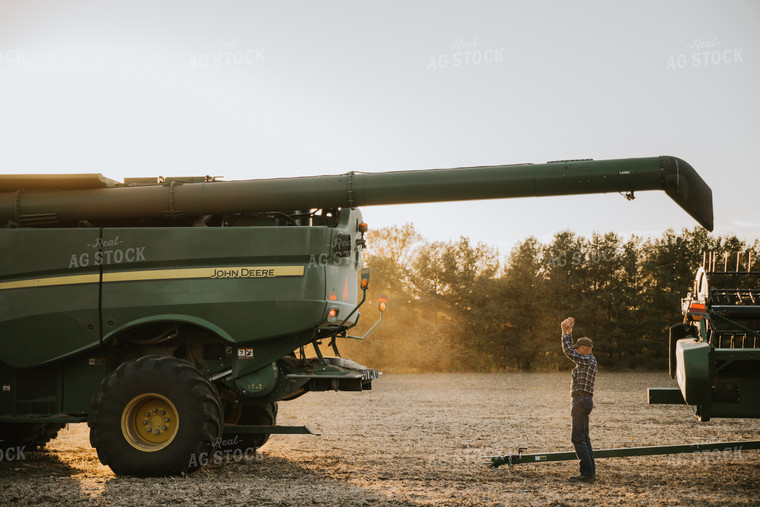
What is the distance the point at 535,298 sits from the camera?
47.4 meters

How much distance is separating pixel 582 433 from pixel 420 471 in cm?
212

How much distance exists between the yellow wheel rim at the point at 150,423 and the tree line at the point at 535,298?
3442cm

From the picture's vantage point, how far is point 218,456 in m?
9.99

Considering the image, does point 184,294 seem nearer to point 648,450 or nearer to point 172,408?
point 172,408

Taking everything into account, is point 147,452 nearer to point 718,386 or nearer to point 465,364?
point 718,386

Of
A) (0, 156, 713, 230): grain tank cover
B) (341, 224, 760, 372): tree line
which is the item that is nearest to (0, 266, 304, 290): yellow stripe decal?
(0, 156, 713, 230): grain tank cover

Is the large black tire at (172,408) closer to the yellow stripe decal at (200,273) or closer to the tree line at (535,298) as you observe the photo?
the yellow stripe decal at (200,273)

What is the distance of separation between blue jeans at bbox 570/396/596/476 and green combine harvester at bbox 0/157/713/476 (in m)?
2.67

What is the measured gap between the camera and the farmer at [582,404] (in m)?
8.12

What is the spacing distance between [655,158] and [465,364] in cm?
3723

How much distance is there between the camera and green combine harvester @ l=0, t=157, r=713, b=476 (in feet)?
27.2

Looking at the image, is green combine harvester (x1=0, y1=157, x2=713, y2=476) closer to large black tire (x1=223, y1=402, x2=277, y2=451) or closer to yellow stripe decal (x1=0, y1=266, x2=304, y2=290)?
yellow stripe decal (x1=0, y1=266, x2=304, y2=290)

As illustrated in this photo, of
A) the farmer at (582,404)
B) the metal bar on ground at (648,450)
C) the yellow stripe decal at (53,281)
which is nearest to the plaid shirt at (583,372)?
the farmer at (582,404)

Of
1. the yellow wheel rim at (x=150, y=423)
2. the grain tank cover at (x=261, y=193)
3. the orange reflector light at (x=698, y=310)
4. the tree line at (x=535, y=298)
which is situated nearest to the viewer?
the orange reflector light at (x=698, y=310)
